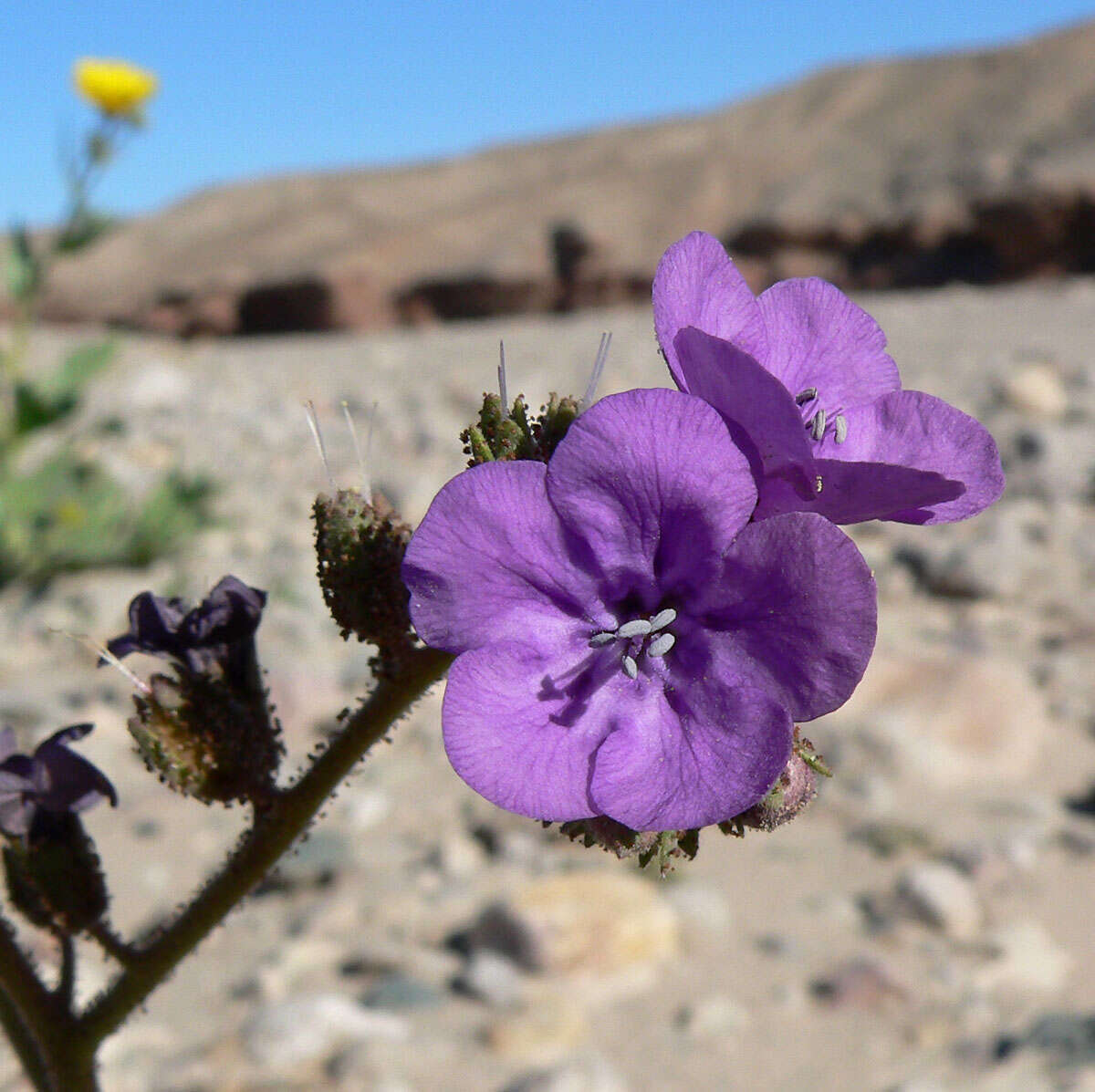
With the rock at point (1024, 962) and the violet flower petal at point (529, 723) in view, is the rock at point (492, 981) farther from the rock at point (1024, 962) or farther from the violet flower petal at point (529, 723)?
the violet flower petal at point (529, 723)

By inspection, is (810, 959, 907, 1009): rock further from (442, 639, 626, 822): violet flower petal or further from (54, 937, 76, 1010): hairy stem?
(442, 639, 626, 822): violet flower petal

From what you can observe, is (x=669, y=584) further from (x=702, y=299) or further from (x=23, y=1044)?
(x=23, y=1044)

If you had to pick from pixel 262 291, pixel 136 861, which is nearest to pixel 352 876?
pixel 136 861

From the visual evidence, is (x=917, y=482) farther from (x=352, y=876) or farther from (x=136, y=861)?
(x=136, y=861)

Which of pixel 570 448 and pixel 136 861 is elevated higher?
pixel 570 448

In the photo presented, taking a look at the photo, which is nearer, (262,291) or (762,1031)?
(762,1031)

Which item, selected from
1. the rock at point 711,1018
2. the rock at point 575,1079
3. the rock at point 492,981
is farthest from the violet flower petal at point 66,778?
the rock at point 711,1018
